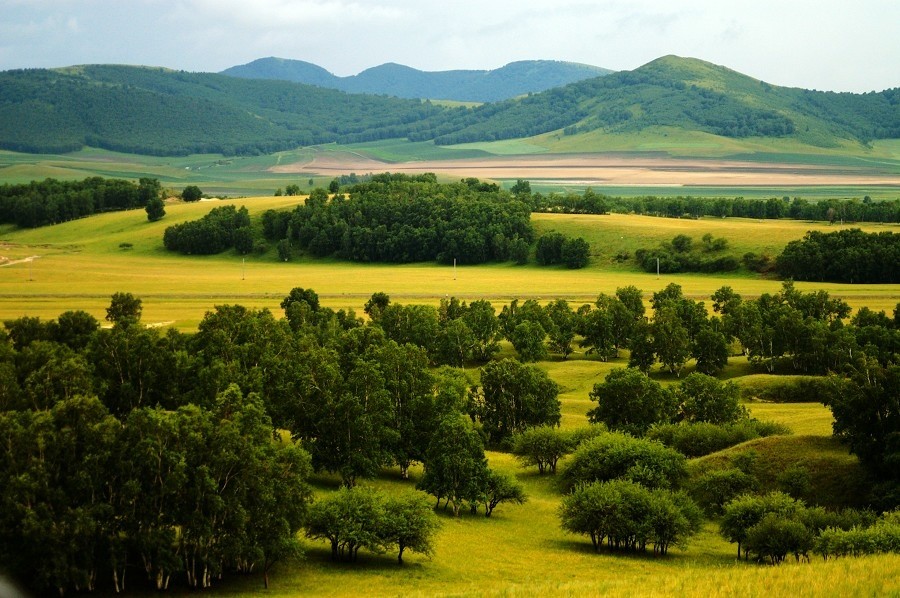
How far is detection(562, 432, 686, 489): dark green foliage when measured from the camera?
212ft

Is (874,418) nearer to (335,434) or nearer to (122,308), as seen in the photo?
(335,434)

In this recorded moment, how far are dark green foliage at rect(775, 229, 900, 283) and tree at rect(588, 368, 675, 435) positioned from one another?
8583cm

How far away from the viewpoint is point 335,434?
65.8 metres

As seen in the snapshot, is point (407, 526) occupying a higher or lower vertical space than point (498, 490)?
higher

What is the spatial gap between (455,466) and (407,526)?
11265 millimetres

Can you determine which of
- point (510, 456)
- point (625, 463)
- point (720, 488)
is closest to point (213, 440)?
point (625, 463)

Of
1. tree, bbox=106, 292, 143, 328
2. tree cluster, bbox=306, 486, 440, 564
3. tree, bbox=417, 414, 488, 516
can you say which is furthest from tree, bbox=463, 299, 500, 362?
tree cluster, bbox=306, 486, 440, 564

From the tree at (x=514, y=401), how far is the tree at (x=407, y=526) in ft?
95.4

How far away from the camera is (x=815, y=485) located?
62.7 metres

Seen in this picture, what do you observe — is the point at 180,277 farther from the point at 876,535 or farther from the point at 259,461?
the point at 876,535

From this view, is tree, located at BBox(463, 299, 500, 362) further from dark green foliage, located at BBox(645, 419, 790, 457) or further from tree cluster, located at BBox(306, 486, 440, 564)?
tree cluster, located at BBox(306, 486, 440, 564)

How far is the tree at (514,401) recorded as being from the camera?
82.8 metres

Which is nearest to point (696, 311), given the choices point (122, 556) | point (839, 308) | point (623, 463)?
point (839, 308)

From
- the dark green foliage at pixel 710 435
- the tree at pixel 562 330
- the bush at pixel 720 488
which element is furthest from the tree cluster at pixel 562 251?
the bush at pixel 720 488
